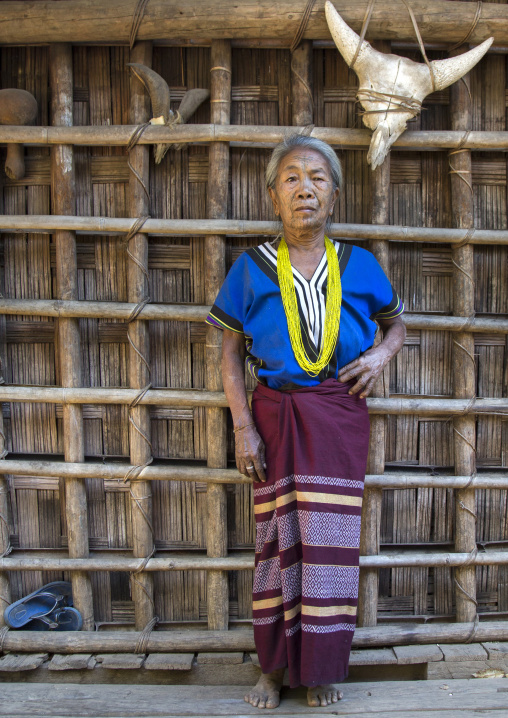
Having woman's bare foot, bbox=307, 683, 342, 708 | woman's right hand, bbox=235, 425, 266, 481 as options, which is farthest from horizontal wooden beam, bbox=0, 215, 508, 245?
woman's bare foot, bbox=307, 683, 342, 708

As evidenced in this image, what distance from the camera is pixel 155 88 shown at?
2172mm

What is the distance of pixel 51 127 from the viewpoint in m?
2.27


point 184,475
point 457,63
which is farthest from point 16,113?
point 457,63

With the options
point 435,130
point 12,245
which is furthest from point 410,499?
point 12,245

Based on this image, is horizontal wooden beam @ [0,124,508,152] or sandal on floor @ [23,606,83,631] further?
sandal on floor @ [23,606,83,631]

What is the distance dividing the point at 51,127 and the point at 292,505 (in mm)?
1766

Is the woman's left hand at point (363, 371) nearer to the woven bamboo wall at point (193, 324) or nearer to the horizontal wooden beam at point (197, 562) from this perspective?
the woven bamboo wall at point (193, 324)

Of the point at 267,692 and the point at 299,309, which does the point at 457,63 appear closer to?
the point at 299,309

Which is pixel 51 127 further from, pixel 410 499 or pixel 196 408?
pixel 410 499

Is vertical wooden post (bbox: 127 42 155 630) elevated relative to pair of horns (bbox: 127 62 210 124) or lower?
lower

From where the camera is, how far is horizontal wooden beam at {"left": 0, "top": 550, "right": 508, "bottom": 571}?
2344mm

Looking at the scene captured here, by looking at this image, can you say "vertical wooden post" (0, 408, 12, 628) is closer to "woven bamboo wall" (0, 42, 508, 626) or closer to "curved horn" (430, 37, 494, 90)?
"woven bamboo wall" (0, 42, 508, 626)

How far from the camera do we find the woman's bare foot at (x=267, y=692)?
75.7 inches

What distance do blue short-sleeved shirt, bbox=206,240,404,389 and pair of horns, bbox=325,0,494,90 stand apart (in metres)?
0.75
